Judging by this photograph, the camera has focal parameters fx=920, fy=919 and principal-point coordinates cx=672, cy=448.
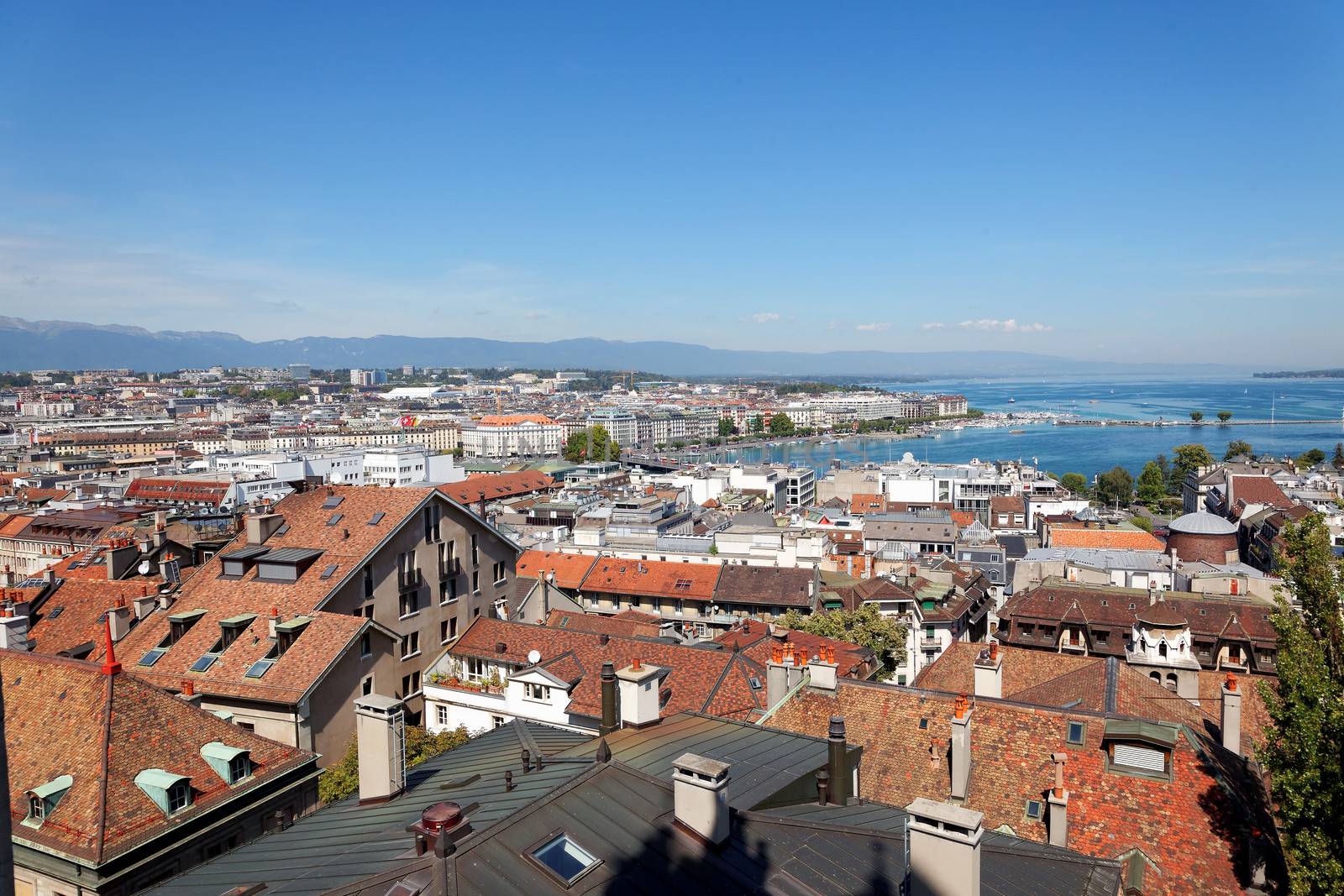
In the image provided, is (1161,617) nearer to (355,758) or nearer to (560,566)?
(355,758)

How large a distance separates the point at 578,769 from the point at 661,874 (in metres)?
2.41

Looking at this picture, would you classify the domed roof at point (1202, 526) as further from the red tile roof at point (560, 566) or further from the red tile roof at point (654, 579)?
the red tile roof at point (560, 566)

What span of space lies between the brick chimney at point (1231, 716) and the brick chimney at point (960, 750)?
4.99 m

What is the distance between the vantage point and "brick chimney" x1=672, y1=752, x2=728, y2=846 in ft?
28.7

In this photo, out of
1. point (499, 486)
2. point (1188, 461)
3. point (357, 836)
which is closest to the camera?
point (357, 836)

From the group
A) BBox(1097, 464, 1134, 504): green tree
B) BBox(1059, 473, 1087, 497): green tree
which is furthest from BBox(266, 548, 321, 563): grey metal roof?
BBox(1097, 464, 1134, 504): green tree

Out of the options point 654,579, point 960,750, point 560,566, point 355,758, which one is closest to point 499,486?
point 560,566

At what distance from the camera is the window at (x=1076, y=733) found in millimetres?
15645

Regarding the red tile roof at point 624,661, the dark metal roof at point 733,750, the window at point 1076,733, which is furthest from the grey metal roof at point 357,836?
the red tile roof at point 624,661

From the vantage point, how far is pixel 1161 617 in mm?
31594

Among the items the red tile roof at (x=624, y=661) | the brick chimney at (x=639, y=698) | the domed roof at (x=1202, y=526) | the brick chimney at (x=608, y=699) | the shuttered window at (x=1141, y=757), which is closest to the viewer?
the brick chimney at (x=639, y=698)

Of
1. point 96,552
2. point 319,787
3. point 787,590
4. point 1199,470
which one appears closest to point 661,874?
point 319,787

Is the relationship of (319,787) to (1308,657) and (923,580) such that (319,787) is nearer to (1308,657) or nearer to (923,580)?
(1308,657)

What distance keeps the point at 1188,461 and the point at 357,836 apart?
13330 cm
